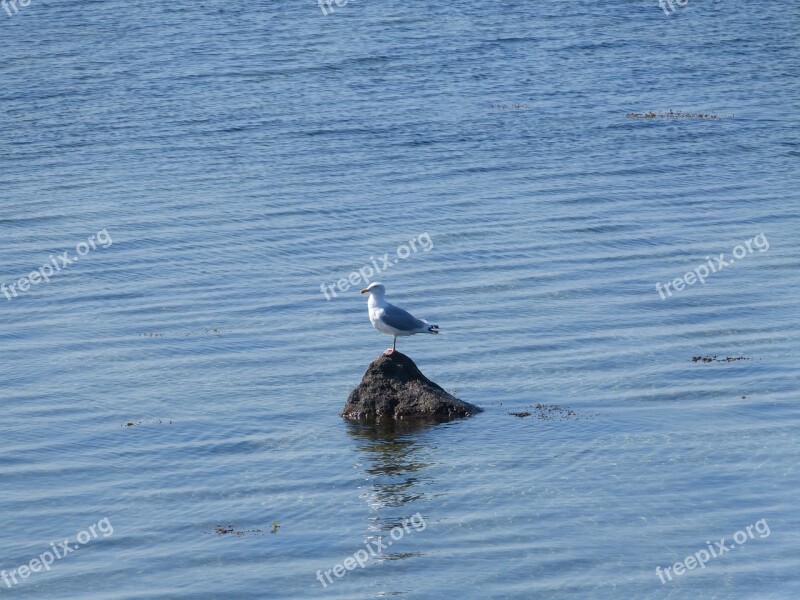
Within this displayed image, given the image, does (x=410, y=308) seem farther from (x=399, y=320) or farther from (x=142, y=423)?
(x=142, y=423)

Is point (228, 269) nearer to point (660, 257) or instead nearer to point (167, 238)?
point (167, 238)

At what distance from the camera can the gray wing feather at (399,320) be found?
66.6 feet

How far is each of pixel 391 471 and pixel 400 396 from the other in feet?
6.58

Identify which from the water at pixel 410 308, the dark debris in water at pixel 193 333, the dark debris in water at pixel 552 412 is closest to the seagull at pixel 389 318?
the water at pixel 410 308

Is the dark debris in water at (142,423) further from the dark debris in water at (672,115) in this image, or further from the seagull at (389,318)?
the dark debris in water at (672,115)

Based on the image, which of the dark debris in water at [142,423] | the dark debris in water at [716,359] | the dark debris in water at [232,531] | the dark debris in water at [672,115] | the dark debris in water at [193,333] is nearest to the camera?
the dark debris in water at [232,531]

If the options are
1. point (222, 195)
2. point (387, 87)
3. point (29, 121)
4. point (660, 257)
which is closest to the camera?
point (660, 257)

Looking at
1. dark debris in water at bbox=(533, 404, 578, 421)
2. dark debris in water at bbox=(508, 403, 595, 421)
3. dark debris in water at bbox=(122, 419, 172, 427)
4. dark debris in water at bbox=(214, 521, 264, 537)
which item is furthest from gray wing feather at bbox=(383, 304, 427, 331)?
dark debris in water at bbox=(214, 521, 264, 537)

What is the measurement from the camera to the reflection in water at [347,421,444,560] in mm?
17062

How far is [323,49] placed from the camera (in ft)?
172

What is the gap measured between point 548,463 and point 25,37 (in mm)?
42688

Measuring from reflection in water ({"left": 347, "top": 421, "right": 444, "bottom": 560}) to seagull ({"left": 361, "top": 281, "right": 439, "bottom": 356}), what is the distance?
4.19 feet

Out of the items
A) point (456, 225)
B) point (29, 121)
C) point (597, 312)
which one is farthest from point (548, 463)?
point (29, 121)

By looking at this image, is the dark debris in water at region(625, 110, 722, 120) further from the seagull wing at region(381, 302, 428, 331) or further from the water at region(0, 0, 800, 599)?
the seagull wing at region(381, 302, 428, 331)
